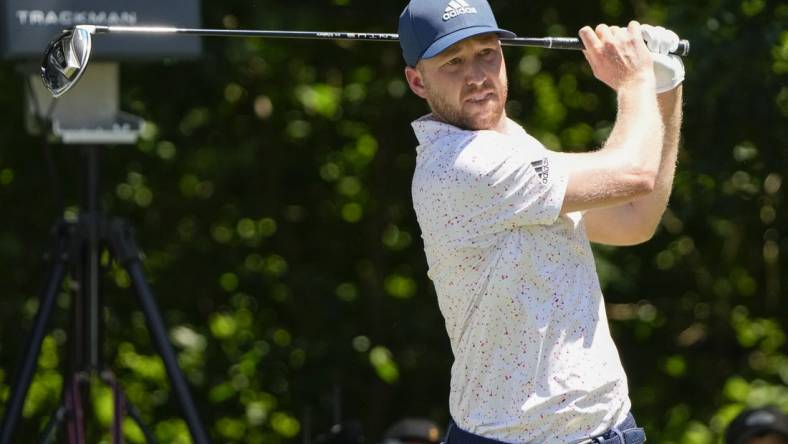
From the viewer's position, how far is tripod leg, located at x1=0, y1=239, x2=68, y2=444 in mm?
3465

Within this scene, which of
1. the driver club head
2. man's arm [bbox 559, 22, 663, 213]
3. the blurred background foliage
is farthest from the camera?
the blurred background foliage

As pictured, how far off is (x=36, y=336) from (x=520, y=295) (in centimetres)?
152

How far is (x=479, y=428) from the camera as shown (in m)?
2.44

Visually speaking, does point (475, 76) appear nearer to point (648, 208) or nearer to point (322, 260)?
point (648, 208)

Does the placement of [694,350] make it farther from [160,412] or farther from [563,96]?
[160,412]

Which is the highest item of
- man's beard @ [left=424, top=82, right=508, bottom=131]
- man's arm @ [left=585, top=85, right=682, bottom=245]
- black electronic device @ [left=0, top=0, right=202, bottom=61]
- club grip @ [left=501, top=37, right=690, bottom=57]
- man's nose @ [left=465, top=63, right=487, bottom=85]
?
black electronic device @ [left=0, top=0, right=202, bottom=61]

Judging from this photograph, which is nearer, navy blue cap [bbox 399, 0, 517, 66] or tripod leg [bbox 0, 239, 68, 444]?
navy blue cap [bbox 399, 0, 517, 66]

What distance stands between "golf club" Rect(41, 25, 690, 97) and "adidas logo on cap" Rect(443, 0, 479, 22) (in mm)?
112

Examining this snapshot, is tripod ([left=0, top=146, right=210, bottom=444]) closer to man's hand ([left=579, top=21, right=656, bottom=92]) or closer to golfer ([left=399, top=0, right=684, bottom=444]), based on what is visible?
golfer ([left=399, top=0, right=684, bottom=444])

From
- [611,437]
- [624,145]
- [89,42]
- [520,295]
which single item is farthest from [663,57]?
[89,42]

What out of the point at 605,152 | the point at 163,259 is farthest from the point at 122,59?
the point at 163,259

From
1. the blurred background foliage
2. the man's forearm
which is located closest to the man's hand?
the man's forearm

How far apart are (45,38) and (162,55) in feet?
0.89

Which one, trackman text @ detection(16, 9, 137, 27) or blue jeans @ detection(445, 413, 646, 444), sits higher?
trackman text @ detection(16, 9, 137, 27)
